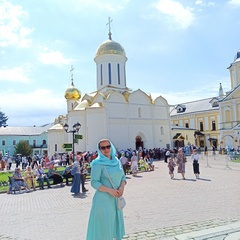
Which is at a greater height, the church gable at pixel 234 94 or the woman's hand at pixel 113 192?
the church gable at pixel 234 94

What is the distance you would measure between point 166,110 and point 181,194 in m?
30.6

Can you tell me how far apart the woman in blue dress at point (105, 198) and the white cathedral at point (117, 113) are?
98.8 ft

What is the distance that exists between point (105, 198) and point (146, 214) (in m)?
4.21

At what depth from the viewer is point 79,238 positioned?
595 cm

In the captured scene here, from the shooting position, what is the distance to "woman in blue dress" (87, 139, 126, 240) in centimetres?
394

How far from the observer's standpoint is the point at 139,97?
38.6 m

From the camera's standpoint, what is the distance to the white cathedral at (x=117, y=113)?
34844mm

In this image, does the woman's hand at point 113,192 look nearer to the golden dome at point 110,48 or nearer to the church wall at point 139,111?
the church wall at point 139,111

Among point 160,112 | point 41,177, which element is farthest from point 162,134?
point 41,177

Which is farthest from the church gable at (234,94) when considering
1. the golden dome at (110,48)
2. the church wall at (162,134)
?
the golden dome at (110,48)

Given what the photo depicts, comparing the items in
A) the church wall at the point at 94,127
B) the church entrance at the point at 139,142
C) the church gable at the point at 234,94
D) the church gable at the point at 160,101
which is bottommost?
the church entrance at the point at 139,142

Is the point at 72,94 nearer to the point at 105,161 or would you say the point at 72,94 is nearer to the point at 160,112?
the point at 160,112

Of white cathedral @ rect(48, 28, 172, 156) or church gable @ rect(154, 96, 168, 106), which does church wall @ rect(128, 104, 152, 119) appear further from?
church gable @ rect(154, 96, 168, 106)

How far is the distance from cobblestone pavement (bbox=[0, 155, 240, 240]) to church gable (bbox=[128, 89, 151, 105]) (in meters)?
26.2
